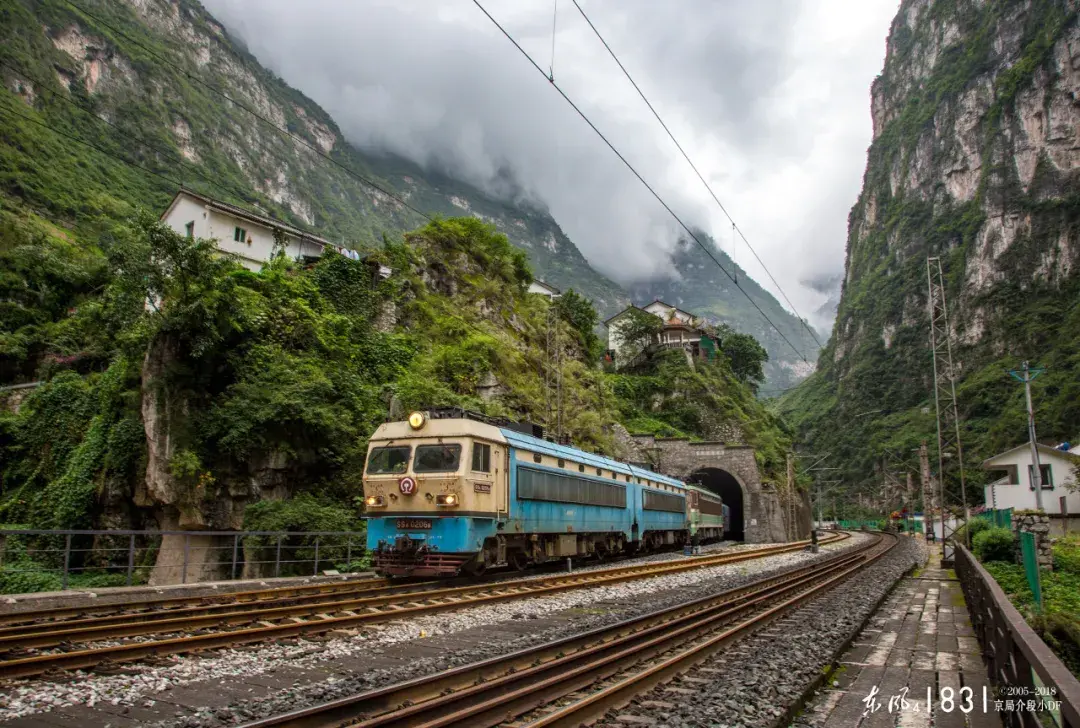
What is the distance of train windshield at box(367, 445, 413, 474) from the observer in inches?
514

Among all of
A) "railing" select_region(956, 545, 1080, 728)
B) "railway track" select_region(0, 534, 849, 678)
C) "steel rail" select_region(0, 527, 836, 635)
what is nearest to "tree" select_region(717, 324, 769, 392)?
"railway track" select_region(0, 534, 849, 678)

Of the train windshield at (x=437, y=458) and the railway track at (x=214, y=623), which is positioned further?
the train windshield at (x=437, y=458)

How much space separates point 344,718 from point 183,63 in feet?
425

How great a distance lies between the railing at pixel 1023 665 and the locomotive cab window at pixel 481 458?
804cm

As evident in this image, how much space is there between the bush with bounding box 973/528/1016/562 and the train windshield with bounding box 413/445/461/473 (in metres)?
14.1

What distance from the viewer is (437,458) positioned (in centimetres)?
1270

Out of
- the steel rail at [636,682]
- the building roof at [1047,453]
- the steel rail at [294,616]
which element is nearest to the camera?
the steel rail at [636,682]

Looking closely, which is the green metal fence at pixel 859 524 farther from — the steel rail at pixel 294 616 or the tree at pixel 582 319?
the steel rail at pixel 294 616

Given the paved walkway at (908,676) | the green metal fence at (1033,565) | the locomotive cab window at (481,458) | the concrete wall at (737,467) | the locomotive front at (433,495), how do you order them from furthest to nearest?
1. the concrete wall at (737,467)
2. the locomotive cab window at (481,458)
3. the locomotive front at (433,495)
4. the green metal fence at (1033,565)
5. the paved walkway at (908,676)

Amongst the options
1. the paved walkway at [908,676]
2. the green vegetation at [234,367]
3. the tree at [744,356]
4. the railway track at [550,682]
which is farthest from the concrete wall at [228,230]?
the tree at [744,356]

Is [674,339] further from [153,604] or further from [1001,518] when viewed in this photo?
[153,604]

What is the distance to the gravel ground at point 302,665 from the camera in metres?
5.23

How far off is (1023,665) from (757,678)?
2.73 metres

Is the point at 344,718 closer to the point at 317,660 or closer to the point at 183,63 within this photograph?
the point at 317,660
